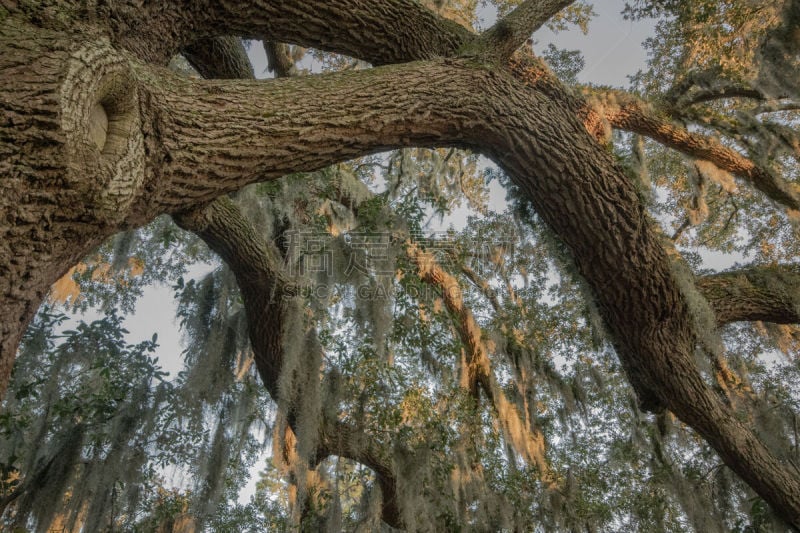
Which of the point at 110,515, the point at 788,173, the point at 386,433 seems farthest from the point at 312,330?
the point at 788,173

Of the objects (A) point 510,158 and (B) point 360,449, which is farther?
(B) point 360,449

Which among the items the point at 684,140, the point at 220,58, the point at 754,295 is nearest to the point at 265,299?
the point at 220,58

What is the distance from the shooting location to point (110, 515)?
3705mm

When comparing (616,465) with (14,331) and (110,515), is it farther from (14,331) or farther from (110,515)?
(14,331)

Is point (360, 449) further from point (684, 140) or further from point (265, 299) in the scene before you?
point (684, 140)

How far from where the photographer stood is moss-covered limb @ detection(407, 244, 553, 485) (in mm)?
4820

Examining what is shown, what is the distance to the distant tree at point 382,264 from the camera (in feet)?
4.85

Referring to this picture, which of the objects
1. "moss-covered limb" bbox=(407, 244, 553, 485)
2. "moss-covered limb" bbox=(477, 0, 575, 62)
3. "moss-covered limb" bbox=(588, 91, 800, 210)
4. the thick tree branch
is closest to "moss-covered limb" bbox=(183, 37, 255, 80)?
the thick tree branch

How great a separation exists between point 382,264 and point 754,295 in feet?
9.61

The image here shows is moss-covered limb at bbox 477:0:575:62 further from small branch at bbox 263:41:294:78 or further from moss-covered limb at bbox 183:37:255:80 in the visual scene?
small branch at bbox 263:41:294:78

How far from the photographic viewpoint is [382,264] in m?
3.61

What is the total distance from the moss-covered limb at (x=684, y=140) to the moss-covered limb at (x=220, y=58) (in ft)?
8.52

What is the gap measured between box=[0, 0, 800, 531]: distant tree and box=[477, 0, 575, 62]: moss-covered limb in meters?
0.02

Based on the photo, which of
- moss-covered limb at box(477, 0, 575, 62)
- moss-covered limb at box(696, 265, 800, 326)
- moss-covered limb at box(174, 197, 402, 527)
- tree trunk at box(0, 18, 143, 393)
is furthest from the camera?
moss-covered limb at box(696, 265, 800, 326)
